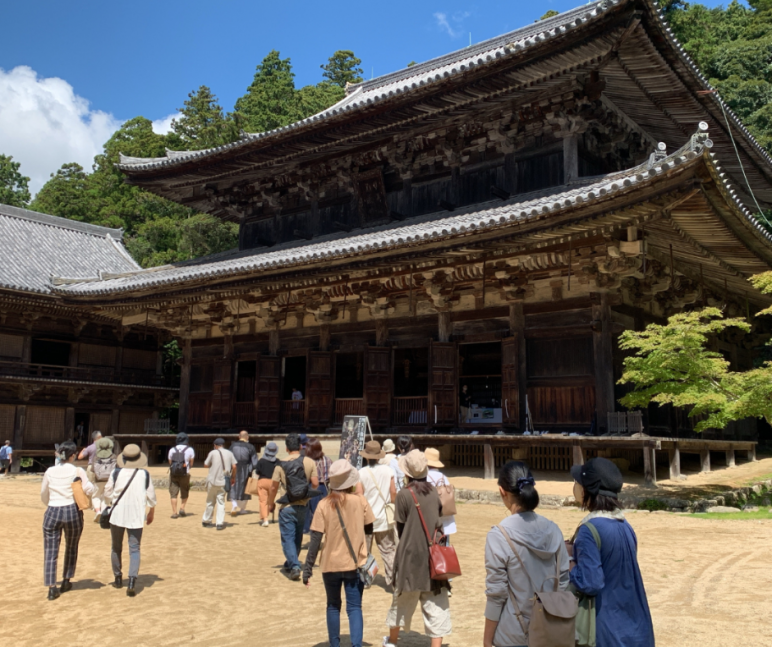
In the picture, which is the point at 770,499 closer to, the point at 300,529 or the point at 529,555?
the point at 300,529

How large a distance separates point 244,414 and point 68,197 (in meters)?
32.6

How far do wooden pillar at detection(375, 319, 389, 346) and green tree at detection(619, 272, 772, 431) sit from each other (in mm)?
7221

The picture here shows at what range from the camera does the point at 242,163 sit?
790 inches

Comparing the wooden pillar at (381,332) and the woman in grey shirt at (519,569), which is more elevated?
the wooden pillar at (381,332)

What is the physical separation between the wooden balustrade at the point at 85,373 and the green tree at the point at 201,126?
709 inches

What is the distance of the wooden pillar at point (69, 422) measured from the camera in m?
26.9

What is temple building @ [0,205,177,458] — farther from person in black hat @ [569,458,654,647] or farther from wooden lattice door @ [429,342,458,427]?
person in black hat @ [569,458,654,647]

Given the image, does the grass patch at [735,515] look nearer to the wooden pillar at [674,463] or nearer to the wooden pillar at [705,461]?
the wooden pillar at [674,463]

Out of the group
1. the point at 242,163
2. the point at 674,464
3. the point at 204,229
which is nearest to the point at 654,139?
the point at 674,464

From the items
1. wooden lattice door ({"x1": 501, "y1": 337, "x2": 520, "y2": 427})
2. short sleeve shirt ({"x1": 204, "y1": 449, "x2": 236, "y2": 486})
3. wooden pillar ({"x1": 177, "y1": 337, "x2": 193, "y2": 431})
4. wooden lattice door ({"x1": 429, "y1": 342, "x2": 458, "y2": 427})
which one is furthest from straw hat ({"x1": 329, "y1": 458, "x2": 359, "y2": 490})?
wooden pillar ({"x1": 177, "y1": 337, "x2": 193, "y2": 431})

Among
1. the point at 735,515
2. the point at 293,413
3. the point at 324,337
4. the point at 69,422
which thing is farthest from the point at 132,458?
the point at 69,422

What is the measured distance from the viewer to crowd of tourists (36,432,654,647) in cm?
357

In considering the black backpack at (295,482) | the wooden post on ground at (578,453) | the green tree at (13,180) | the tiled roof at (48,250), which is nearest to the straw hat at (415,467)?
the black backpack at (295,482)

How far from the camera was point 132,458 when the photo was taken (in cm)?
A: 789
